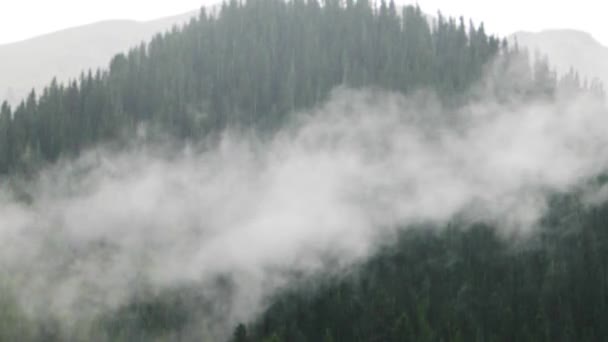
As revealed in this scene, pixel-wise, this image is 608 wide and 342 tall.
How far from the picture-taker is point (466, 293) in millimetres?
162375

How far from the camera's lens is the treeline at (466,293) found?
148 metres

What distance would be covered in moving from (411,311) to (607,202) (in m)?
65.3

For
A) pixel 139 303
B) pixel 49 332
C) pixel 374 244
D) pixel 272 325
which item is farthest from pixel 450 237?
pixel 49 332

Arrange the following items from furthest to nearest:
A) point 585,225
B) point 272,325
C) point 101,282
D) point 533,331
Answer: point 101,282
point 585,225
point 272,325
point 533,331

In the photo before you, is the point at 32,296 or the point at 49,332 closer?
the point at 49,332

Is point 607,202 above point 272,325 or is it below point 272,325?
above

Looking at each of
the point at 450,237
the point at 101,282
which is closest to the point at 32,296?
the point at 101,282

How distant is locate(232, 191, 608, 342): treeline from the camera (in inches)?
5832

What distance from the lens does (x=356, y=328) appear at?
152 meters

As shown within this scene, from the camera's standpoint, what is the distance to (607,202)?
613ft

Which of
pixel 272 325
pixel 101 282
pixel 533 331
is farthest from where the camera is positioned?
pixel 101 282

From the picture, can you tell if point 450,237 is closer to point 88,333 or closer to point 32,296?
point 88,333

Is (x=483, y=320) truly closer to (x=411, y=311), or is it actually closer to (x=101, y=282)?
(x=411, y=311)

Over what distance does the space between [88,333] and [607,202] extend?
4874 inches
